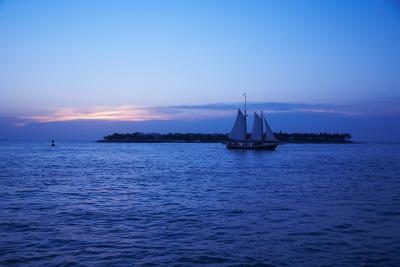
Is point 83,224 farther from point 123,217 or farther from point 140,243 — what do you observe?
point 140,243

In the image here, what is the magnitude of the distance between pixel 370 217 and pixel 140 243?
950 centimetres

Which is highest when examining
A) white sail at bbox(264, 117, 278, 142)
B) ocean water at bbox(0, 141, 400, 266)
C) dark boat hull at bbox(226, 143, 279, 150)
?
white sail at bbox(264, 117, 278, 142)

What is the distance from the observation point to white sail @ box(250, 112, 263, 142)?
97431mm

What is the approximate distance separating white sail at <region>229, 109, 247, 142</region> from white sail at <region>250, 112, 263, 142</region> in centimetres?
225

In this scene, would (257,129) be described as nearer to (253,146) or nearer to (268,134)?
(253,146)

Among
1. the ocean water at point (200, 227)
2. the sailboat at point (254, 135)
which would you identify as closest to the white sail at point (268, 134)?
the sailboat at point (254, 135)

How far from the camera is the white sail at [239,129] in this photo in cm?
9675

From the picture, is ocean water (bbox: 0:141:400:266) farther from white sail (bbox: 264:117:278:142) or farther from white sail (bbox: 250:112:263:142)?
white sail (bbox: 264:117:278:142)

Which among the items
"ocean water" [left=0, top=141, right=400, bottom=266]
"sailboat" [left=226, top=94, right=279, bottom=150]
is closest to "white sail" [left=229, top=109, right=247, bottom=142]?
"sailboat" [left=226, top=94, right=279, bottom=150]

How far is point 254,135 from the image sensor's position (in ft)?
332

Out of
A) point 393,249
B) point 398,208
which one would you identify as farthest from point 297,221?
point 398,208

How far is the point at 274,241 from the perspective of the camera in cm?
1335

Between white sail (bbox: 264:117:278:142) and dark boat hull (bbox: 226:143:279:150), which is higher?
white sail (bbox: 264:117:278:142)

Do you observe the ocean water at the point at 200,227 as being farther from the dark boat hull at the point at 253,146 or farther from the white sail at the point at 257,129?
the dark boat hull at the point at 253,146
